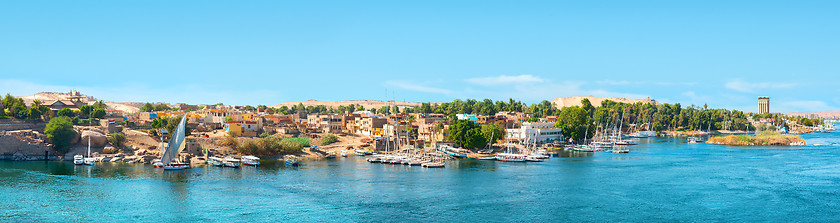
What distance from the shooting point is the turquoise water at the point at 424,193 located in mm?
26219

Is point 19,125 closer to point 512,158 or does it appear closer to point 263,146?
point 263,146

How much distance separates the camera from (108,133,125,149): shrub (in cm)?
4788

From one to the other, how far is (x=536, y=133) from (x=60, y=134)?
43.6 metres

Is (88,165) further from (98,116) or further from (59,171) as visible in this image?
(98,116)

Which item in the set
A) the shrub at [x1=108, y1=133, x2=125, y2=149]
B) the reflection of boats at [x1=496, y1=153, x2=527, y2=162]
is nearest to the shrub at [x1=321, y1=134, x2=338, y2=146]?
the shrub at [x1=108, y1=133, x2=125, y2=149]

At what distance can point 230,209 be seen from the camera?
27.1 m

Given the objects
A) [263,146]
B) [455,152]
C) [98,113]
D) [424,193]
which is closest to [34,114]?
[98,113]

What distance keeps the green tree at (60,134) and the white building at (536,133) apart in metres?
39.0

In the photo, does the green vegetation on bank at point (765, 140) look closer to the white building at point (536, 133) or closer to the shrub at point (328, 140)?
the white building at point (536, 133)

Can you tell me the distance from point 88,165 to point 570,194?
104 ft

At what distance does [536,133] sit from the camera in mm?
67375

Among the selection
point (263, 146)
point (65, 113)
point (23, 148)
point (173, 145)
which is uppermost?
point (65, 113)

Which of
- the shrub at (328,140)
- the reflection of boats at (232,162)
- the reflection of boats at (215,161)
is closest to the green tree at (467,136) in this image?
the shrub at (328,140)

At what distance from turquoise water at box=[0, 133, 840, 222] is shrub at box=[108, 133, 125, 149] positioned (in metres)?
4.26
